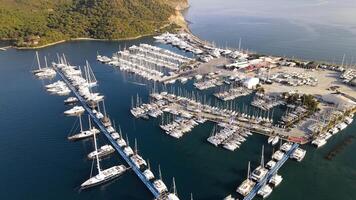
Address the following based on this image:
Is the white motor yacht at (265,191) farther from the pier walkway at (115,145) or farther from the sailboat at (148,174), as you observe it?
the sailboat at (148,174)

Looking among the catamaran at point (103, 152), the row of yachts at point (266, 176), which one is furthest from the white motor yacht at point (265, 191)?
the catamaran at point (103, 152)

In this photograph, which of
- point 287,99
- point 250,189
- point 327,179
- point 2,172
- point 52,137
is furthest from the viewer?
point 287,99

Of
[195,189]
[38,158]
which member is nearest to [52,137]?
[38,158]

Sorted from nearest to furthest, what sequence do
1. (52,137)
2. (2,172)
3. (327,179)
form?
(327,179) → (2,172) → (52,137)

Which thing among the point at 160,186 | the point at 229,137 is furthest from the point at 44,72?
the point at 160,186

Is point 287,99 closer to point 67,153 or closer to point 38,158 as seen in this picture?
point 67,153

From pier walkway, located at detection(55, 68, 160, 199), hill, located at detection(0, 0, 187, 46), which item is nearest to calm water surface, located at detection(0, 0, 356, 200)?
pier walkway, located at detection(55, 68, 160, 199)

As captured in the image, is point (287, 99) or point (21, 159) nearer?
point (21, 159)
